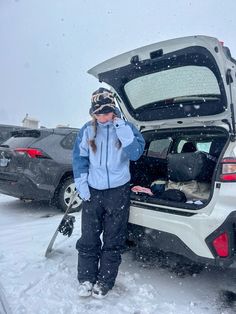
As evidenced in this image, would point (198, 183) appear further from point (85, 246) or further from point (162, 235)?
point (85, 246)

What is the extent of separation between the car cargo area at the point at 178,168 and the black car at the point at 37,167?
1946mm

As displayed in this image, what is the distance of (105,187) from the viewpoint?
2.95 metres

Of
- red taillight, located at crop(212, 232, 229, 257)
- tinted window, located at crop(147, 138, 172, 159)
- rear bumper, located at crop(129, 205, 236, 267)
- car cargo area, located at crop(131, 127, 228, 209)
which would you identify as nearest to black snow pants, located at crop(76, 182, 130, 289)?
rear bumper, located at crop(129, 205, 236, 267)

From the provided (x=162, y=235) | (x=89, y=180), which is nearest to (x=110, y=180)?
(x=89, y=180)

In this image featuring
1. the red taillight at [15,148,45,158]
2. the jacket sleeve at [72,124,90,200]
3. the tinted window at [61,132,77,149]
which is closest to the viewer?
the jacket sleeve at [72,124,90,200]

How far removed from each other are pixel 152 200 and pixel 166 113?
1.03 meters

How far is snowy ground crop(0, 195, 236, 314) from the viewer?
2645 mm

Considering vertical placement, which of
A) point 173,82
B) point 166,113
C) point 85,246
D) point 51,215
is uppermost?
point 173,82

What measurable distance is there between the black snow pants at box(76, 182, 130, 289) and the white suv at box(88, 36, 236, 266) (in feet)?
0.71

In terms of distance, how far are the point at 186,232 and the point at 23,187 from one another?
324 centimetres

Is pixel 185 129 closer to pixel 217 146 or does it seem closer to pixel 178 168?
pixel 178 168

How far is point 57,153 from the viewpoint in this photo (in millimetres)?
5750

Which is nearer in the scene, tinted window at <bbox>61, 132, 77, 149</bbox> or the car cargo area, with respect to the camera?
the car cargo area

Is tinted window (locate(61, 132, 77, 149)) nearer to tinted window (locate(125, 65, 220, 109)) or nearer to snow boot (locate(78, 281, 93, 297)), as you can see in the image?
tinted window (locate(125, 65, 220, 109))
